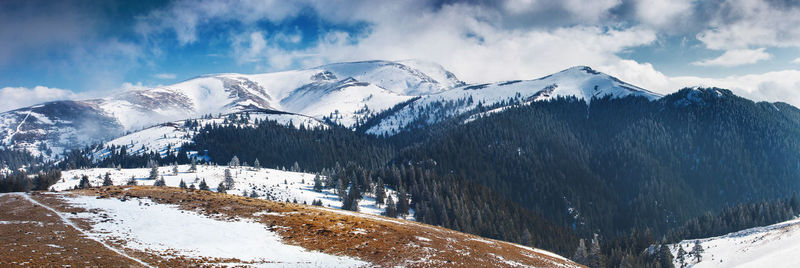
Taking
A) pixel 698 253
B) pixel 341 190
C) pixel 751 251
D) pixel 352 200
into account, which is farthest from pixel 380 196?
pixel 751 251

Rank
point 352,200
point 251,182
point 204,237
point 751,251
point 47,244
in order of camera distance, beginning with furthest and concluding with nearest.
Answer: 1. point 251,182
2. point 352,200
3. point 751,251
4. point 204,237
5. point 47,244

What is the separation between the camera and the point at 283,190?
136 m

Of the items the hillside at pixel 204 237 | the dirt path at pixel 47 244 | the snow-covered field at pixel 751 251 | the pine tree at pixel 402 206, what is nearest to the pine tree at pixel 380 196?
the pine tree at pixel 402 206

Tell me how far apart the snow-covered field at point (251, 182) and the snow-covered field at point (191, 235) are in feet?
249

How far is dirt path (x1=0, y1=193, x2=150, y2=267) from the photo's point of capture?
92.6ft

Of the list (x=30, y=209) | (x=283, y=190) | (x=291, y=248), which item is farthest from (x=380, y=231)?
(x=283, y=190)

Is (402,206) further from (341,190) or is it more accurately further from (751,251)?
(751,251)

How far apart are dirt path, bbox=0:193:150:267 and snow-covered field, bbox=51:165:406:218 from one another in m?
81.9

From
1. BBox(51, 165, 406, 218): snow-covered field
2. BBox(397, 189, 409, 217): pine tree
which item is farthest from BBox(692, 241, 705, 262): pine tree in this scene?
BBox(51, 165, 406, 218): snow-covered field

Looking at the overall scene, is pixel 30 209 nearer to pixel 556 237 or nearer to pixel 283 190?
pixel 283 190

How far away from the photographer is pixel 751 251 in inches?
3221

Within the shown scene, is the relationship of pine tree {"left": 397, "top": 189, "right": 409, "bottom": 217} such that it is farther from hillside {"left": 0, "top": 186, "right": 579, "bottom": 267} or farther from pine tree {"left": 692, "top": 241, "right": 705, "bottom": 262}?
pine tree {"left": 692, "top": 241, "right": 705, "bottom": 262}

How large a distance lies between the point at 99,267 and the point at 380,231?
2594 centimetres

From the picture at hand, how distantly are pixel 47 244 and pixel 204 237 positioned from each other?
11.4 metres
